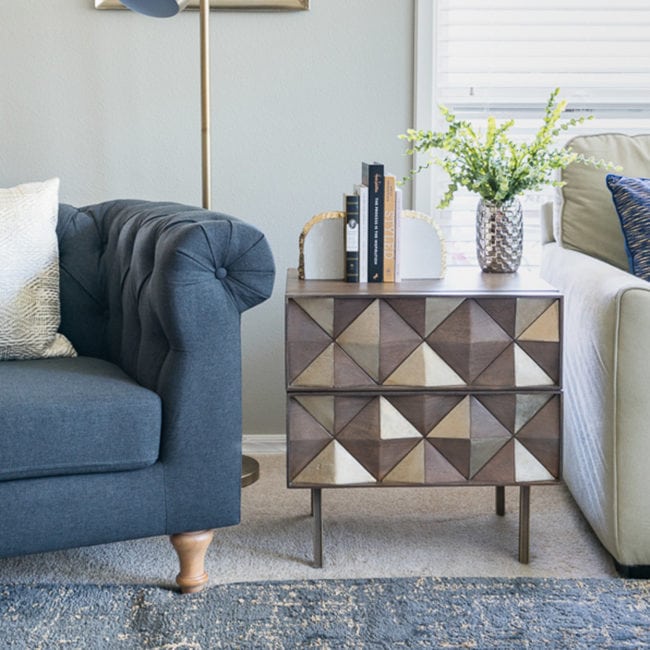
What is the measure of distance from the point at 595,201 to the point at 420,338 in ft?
2.37

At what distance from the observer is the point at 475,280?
2.29m

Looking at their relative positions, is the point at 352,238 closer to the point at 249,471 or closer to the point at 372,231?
the point at 372,231

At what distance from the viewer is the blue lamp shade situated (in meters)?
2.52

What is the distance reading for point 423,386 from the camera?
83.0 inches

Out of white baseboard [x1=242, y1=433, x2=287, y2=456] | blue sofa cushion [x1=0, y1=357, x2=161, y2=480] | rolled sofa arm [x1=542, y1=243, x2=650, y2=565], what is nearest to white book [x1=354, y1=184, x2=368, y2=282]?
A: rolled sofa arm [x1=542, y1=243, x2=650, y2=565]

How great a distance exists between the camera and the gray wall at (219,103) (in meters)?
2.81

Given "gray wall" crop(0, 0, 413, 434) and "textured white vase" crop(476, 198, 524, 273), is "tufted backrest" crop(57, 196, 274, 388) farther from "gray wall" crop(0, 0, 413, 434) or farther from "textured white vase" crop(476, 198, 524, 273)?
"textured white vase" crop(476, 198, 524, 273)

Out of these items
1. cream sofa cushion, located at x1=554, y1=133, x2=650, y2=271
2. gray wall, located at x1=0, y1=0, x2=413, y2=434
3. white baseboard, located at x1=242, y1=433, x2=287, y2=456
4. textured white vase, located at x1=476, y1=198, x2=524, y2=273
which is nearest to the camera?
textured white vase, located at x1=476, y1=198, x2=524, y2=273

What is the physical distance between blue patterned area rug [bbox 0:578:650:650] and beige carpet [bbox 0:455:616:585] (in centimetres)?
8

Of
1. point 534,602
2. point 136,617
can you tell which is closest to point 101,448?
point 136,617

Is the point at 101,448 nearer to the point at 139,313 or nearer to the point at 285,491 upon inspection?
the point at 139,313

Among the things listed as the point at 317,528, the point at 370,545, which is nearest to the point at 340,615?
the point at 317,528

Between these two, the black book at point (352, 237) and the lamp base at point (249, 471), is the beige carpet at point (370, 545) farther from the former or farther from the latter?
the black book at point (352, 237)

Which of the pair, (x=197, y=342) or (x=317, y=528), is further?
(x=317, y=528)
